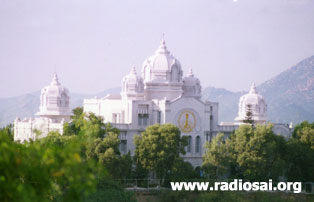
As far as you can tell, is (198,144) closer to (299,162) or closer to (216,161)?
(216,161)

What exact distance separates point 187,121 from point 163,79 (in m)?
5.27

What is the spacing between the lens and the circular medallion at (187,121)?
69.4 meters

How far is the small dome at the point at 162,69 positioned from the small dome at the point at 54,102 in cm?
893

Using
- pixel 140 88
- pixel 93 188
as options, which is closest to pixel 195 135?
pixel 140 88

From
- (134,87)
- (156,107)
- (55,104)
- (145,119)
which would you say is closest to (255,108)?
(156,107)

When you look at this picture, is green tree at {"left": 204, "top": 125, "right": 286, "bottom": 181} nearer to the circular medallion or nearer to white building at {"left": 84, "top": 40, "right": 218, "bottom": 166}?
the circular medallion

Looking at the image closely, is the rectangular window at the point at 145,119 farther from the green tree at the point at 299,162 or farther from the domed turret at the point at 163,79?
the green tree at the point at 299,162

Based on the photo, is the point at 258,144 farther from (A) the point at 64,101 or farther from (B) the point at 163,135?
(A) the point at 64,101

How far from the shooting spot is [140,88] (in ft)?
233

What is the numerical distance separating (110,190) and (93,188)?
3445 cm

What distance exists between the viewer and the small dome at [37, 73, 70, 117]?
7538 cm

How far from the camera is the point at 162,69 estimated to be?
7269 centimetres

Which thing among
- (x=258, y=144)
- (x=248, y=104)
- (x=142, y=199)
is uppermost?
(x=248, y=104)

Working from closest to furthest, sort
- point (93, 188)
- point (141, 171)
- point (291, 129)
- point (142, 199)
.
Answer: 1. point (93, 188)
2. point (142, 199)
3. point (141, 171)
4. point (291, 129)
